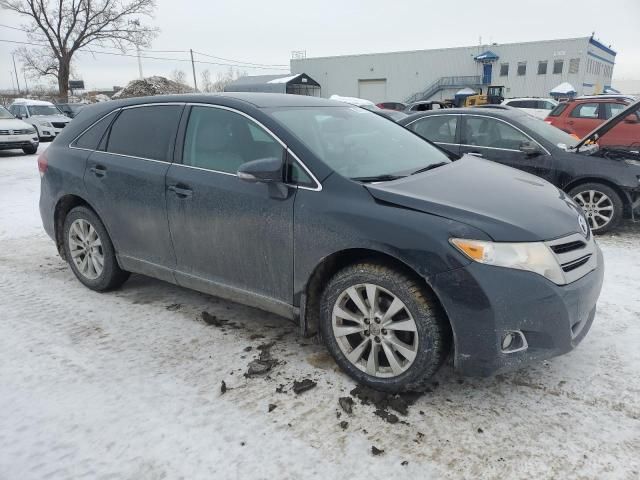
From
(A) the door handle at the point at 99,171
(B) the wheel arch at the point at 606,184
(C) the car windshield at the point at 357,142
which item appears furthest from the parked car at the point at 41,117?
(B) the wheel arch at the point at 606,184

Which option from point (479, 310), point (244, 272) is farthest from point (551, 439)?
point (244, 272)

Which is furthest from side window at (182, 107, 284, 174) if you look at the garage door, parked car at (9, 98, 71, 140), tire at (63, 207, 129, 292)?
the garage door

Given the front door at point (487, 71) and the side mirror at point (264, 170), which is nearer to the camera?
the side mirror at point (264, 170)

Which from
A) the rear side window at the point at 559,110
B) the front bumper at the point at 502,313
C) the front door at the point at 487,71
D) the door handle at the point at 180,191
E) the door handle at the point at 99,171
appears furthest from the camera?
the front door at the point at 487,71

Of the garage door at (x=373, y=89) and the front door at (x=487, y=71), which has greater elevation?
the front door at (x=487, y=71)

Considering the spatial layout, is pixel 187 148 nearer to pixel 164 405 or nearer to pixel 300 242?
pixel 300 242

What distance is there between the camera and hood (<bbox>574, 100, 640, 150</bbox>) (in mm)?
5301

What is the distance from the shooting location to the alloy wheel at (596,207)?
5.71 meters

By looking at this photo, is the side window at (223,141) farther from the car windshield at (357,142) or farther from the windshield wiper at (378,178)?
the windshield wiper at (378,178)

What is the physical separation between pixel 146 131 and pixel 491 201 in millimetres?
2576

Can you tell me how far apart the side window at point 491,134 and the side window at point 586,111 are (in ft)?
20.3

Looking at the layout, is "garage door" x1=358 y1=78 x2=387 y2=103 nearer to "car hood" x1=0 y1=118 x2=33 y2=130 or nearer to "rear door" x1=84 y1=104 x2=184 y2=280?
"car hood" x1=0 y1=118 x2=33 y2=130

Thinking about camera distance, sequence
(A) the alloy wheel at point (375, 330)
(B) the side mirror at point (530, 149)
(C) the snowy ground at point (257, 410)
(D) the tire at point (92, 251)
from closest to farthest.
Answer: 1. (C) the snowy ground at point (257, 410)
2. (A) the alloy wheel at point (375, 330)
3. (D) the tire at point (92, 251)
4. (B) the side mirror at point (530, 149)

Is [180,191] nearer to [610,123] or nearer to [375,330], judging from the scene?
[375,330]
